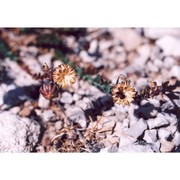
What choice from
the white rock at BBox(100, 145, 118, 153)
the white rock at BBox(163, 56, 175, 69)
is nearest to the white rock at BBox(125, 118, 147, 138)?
the white rock at BBox(100, 145, 118, 153)

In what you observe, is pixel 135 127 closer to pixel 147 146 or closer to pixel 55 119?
pixel 147 146

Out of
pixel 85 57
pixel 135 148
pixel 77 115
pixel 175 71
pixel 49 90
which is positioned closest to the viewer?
pixel 135 148

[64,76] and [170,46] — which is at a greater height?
[170,46]

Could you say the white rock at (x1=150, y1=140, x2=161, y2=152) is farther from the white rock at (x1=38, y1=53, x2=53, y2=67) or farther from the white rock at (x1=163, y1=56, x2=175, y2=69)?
the white rock at (x1=38, y1=53, x2=53, y2=67)

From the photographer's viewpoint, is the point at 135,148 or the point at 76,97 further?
Answer: the point at 76,97

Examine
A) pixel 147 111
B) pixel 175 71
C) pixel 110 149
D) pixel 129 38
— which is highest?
pixel 129 38

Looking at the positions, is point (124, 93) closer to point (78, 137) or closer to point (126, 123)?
point (126, 123)

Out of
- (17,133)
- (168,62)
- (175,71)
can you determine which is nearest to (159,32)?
(168,62)
